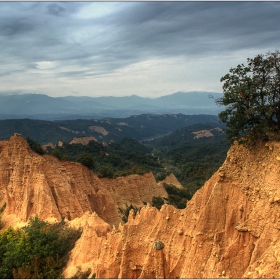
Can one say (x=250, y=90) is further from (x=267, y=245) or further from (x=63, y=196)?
(x=63, y=196)

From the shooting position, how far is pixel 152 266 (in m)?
14.0

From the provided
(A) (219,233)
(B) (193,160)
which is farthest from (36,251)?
(B) (193,160)

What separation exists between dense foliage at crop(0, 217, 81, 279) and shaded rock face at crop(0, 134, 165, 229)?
362 centimetres

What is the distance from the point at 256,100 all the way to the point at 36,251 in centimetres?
1827

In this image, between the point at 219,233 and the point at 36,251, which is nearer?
the point at 219,233

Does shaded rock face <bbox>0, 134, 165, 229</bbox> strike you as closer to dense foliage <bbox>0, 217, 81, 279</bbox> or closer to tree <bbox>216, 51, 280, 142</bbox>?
dense foliage <bbox>0, 217, 81, 279</bbox>

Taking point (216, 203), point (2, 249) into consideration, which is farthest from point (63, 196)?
point (216, 203)

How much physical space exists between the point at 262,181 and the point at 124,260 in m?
8.49

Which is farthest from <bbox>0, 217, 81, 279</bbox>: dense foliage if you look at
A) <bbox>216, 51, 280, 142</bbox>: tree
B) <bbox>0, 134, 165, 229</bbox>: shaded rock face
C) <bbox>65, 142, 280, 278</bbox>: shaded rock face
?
<bbox>216, 51, 280, 142</bbox>: tree

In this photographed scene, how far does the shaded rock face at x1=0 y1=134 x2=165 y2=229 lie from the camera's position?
26.3 meters

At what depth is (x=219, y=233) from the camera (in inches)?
521

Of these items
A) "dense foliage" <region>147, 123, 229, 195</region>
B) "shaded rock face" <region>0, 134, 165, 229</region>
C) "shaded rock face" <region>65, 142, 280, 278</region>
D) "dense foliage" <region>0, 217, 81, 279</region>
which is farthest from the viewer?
"dense foliage" <region>147, 123, 229, 195</region>

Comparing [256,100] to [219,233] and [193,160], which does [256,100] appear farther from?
[193,160]

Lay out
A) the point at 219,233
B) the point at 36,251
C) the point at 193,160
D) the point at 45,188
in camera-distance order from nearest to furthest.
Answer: the point at 219,233 → the point at 36,251 → the point at 45,188 → the point at 193,160
